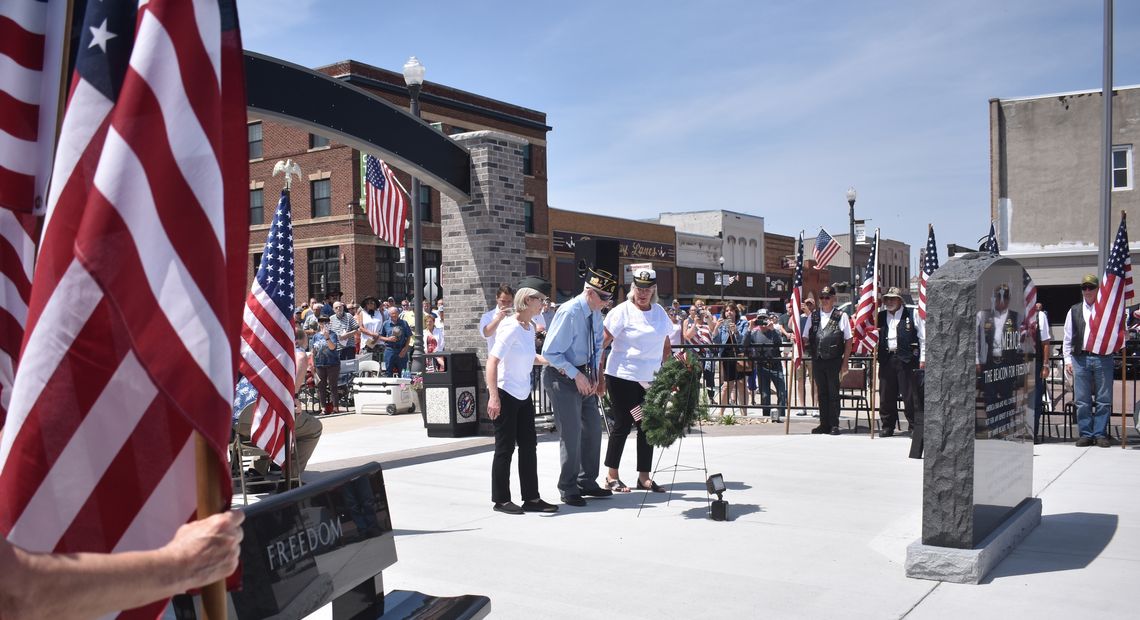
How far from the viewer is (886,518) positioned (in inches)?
282

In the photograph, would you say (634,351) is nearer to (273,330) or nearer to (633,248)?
(273,330)

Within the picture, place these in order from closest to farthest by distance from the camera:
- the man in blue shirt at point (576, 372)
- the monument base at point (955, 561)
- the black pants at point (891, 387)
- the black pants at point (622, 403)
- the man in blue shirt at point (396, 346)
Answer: the monument base at point (955, 561)
the man in blue shirt at point (576, 372)
the black pants at point (622, 403)
the black pants at point (891, 387)
the man in blue shirt at point (396, 346)

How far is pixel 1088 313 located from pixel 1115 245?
55.1 inches

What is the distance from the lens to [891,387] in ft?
39.9

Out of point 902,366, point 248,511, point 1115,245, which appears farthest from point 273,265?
point 1115,245

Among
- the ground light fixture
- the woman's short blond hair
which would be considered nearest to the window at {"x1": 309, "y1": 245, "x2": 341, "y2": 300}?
the woman's short blond hair

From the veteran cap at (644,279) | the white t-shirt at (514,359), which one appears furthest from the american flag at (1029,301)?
the white t-shirt at (514,359)

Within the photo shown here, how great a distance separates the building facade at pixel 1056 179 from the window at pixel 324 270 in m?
24.6

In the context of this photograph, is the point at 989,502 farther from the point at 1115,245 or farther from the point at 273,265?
the point at 1115,245

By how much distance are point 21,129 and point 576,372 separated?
5532mm

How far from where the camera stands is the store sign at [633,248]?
4856 centimetres

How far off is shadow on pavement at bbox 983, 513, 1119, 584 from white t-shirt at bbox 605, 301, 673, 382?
10.5 feet

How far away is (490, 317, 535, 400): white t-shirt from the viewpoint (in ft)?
24.8

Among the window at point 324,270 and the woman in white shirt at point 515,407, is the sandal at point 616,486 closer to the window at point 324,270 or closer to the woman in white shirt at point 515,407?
the woman in white shirt at point 515,407
